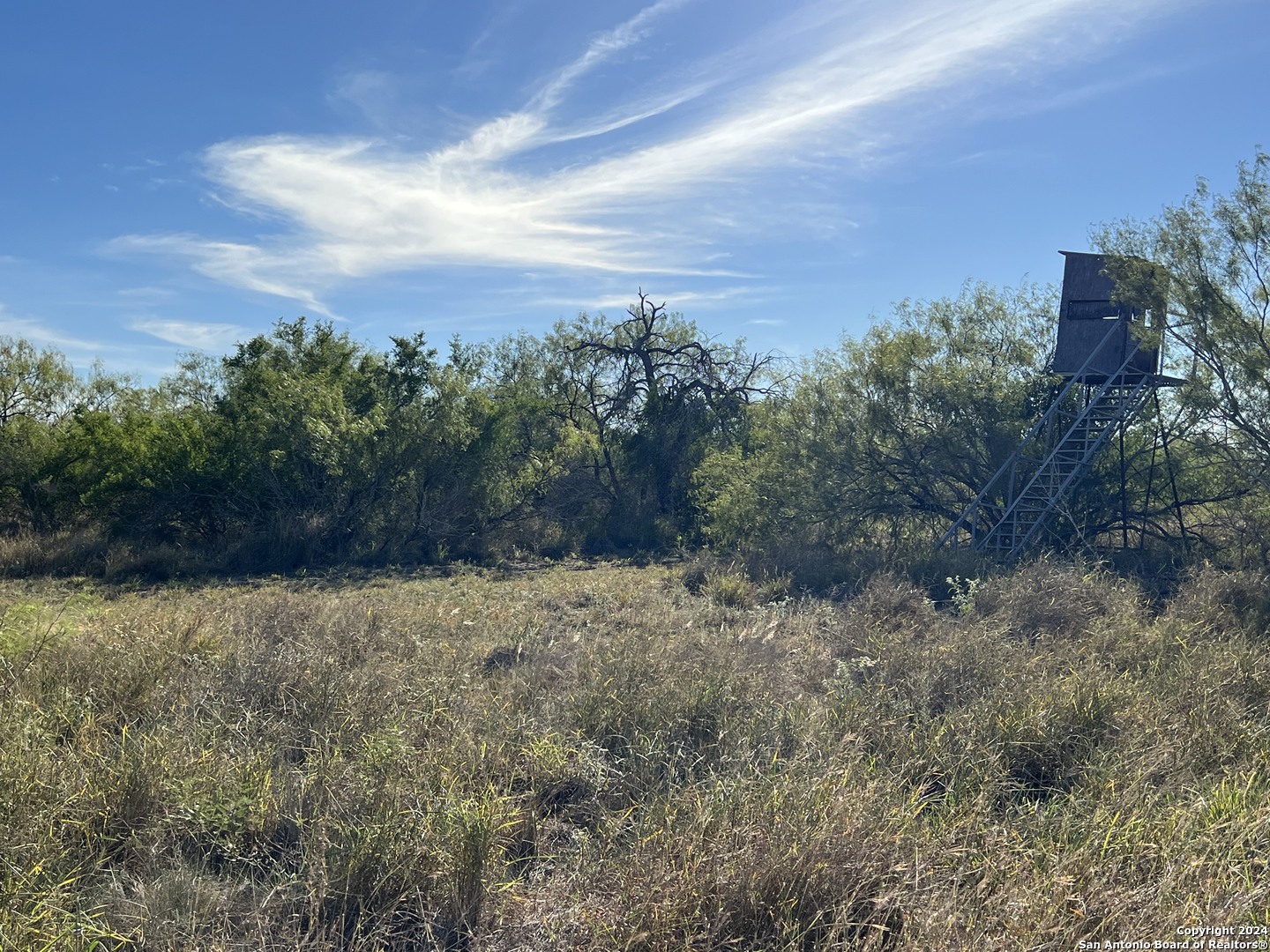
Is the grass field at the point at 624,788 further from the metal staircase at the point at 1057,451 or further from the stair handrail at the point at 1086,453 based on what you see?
the metal staircase at the point at 1057,451

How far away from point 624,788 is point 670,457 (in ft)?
63.3

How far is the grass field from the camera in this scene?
3.23 m

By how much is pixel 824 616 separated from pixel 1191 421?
26.4ft

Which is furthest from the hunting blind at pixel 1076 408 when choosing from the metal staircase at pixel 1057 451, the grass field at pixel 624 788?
the grass field at pixel 624 788

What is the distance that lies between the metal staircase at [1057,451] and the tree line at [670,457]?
0.46m

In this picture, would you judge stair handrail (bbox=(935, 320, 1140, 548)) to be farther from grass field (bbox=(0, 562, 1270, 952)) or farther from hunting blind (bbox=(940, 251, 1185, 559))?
grass field (bbox=(0, 562, 1270, 952))

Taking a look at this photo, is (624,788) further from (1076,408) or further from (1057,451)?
(1076,408)

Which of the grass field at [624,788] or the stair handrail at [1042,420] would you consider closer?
the grass field at [624,788]

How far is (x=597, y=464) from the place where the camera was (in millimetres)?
24250

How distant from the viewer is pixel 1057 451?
44.9 ft

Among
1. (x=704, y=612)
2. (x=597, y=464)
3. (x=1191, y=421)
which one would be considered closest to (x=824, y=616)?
(x=704, y=612)

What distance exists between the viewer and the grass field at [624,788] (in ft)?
10.6

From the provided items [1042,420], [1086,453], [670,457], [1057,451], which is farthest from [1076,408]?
[670,457]

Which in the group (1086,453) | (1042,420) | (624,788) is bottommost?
(624,788)
